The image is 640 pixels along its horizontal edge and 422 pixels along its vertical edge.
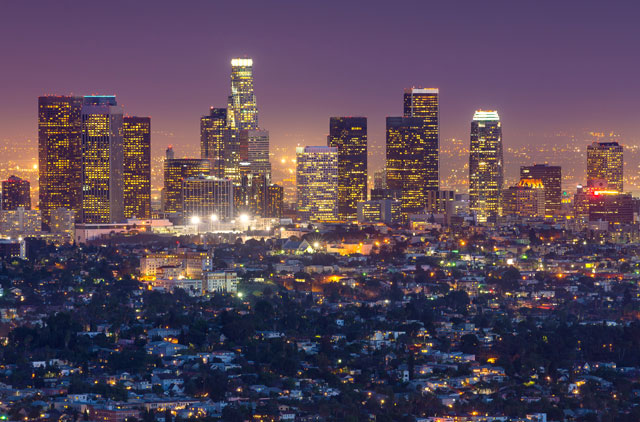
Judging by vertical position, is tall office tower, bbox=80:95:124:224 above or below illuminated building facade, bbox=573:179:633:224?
above

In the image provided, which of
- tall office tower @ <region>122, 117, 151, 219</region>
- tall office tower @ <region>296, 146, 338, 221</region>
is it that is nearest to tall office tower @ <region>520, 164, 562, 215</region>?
tall office tower @ <region>296, 146, 338, 221</region>

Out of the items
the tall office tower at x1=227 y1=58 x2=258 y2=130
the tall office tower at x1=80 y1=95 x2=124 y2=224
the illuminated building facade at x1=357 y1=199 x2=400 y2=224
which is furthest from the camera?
the tall office tower at x1=227 y1=58 x2=258 y2=130

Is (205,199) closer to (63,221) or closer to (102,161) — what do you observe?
(102,161)

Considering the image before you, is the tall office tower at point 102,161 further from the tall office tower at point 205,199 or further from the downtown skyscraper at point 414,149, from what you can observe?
the downtown skyscraper at point 414,149

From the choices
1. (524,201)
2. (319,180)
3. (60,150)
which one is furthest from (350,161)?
(60,150)

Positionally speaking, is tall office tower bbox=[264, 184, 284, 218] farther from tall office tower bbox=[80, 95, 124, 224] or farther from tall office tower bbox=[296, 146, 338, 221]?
tall office tower bbox=[80, 95, 124, 224]

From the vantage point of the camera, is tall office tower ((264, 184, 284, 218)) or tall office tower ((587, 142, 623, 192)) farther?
tall office tower ((587, 142, 623, 192))
